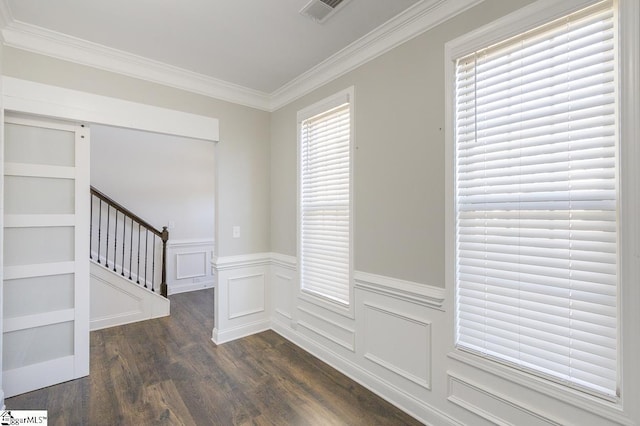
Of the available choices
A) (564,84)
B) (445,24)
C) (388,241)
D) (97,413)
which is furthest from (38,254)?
(564,84)

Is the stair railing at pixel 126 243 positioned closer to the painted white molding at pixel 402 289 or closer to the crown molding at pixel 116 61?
the crown molding at pixel 116 61

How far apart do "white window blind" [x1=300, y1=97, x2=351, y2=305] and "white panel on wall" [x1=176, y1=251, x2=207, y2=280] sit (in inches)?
123

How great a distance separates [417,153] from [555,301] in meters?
1.13

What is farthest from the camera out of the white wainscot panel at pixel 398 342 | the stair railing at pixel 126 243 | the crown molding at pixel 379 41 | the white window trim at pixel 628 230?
the stair railing at pixel 126 243

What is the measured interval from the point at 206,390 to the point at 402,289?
5.73ft

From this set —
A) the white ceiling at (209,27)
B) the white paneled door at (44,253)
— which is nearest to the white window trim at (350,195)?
the white ceiling at (209,27)

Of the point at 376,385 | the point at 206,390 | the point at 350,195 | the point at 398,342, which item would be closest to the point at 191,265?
the point at 206,390

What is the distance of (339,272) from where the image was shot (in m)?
2.66

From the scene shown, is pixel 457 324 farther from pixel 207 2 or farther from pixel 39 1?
pixel 39 1

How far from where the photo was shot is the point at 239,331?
328 cm

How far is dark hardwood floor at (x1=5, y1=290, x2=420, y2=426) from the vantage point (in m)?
2.01

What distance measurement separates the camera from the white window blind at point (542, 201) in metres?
1.32

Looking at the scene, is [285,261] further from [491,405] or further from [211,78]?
[491,405]

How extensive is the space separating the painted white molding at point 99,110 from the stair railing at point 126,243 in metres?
2.10
